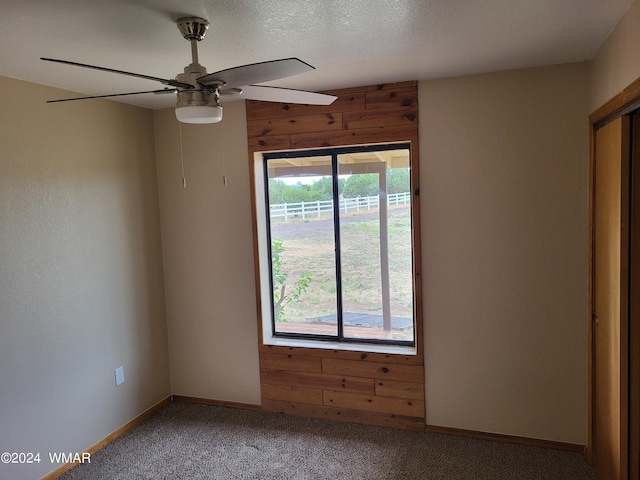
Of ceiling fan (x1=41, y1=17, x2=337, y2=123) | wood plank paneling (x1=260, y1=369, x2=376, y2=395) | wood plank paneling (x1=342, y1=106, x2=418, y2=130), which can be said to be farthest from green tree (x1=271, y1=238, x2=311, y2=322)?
ceiling fan (x1=41, y1=17, x2=337, y2=123)

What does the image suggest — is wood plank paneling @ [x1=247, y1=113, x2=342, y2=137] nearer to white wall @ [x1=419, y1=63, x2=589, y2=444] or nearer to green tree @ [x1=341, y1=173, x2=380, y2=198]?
green tree @ [x1=341, y1=173, x2=380, y2=198]

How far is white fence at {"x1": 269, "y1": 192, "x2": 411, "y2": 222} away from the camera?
3303mm

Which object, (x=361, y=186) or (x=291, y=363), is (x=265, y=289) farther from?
(x=361, y=186)

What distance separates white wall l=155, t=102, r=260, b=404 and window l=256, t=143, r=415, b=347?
7.2 inches

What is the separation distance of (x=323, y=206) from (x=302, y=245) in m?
0.35

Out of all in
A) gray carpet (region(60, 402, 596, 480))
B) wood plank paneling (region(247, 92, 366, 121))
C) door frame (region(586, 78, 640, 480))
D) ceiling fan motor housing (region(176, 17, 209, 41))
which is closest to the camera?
ceiling fan motor housing (region(176, 17, 209, 41))

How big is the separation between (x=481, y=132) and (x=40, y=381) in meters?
3.08

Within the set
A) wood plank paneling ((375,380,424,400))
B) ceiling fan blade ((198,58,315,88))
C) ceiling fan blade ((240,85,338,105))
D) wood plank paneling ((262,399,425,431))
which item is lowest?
wood plank paneling ((262,399,425,431))

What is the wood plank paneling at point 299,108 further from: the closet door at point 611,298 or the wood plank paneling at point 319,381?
the wood plank paneling at point 319,381

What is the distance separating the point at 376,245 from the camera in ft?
11.1

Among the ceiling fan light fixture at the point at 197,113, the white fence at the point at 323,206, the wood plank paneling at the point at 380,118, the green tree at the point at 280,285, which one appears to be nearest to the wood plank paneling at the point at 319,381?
the green tree at the point at 280,285

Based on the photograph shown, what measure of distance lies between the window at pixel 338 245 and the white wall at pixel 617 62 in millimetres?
1201

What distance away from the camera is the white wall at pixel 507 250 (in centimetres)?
278

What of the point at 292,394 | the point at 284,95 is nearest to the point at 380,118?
the point at 284,95
